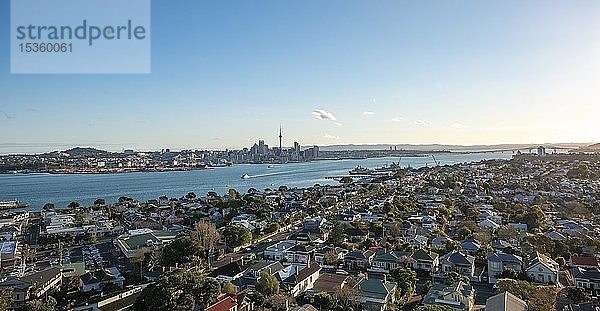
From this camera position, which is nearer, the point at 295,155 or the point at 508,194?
the point at 508,194

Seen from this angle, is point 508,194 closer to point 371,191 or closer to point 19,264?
point 371,191

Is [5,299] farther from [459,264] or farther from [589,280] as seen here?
[589,280]

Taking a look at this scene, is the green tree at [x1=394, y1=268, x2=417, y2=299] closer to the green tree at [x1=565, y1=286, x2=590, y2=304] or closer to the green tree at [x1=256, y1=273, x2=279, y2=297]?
the green tree at [x1=256, y1=273, x2=279, y2=297]

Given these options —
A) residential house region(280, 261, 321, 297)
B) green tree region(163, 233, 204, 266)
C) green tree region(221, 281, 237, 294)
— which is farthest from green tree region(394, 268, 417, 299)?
green tree region(163, 233, 204, 266)

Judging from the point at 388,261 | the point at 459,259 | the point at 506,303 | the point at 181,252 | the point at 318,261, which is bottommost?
the point at 318,261

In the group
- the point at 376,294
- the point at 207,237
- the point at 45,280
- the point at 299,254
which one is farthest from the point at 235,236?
the point at 376,294

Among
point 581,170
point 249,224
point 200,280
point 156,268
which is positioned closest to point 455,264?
point 200,280

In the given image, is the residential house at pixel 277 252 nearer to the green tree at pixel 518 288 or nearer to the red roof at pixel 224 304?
the red roof at pixel 224 304
